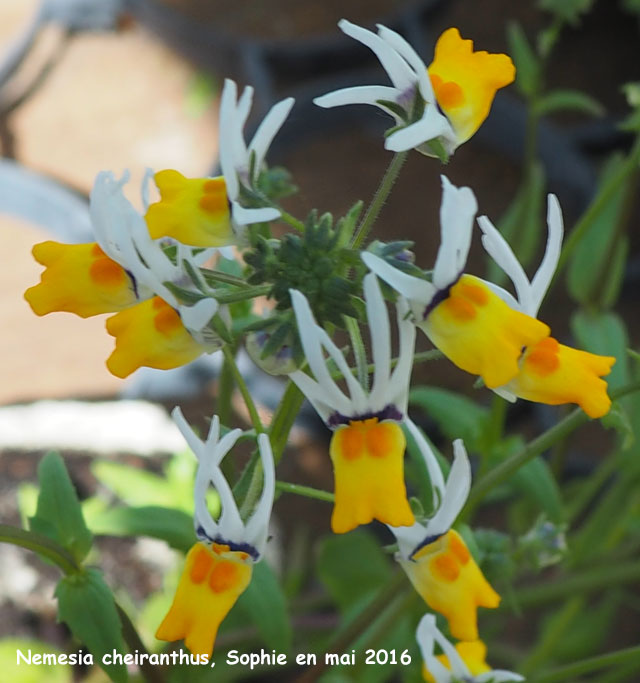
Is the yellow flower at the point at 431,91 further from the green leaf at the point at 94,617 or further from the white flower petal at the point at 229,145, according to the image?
the green leaf at the point at 94,617

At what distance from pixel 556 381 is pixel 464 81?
0.15 m

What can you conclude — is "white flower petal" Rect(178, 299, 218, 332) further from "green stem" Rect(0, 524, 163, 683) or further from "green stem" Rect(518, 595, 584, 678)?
"green stem" Rect(518, 595, 584, 678)

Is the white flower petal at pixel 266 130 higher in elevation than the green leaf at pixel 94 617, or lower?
higher

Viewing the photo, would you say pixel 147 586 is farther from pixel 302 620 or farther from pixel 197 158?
pixel 197 158

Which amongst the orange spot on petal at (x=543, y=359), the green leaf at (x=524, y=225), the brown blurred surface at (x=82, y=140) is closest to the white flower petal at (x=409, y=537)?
the orange spot on petal at (x=543, y=359)

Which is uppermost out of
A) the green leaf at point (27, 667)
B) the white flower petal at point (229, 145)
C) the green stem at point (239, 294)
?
the white flower petal at point (229, 145)

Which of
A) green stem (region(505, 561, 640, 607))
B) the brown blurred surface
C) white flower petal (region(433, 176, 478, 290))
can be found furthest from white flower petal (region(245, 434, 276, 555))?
the brown blurred surface

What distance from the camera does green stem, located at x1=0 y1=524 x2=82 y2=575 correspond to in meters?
0.46

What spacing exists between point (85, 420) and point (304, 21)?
38.5 inches

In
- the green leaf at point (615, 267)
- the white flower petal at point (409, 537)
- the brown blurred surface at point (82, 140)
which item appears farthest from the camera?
the brown blurred surface at point (82, 140)

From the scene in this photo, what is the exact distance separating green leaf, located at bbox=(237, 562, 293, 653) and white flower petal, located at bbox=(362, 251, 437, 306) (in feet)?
0.94

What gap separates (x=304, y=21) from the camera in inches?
68.1

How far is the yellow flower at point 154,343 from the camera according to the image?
391mm

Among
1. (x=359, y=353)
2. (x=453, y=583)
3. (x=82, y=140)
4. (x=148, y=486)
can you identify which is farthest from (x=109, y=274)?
(x=82, y=140)
